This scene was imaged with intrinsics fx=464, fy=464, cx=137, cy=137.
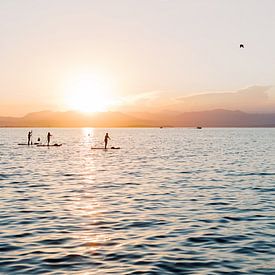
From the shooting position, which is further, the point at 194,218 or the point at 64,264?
the point at 194,218

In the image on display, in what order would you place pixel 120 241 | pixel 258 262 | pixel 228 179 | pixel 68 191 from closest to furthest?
pixel 258 262, pixel 120 241, pixel 68 191, pixel 228 179

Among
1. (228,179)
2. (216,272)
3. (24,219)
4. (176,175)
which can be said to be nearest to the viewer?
(216,272)

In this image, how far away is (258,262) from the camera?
656 inches

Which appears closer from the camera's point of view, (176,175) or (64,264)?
(64,264)

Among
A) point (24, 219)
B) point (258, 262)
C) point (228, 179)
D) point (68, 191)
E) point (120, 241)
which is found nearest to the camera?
point (258, 262)

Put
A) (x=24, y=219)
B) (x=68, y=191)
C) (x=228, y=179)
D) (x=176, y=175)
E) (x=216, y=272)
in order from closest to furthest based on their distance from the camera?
(x=216, y=272), (x=24, y=219), (x=68, y=191), (x=228, y=179), (x=176, y=175)

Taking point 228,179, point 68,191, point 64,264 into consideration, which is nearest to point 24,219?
point 64,264

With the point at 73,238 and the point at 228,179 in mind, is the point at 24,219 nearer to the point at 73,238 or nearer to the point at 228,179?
the point at 73,238

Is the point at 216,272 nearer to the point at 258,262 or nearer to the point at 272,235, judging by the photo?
the point at 258,262

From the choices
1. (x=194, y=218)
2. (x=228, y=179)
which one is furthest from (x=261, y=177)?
(x=194, y=218)

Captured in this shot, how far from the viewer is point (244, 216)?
2472cm

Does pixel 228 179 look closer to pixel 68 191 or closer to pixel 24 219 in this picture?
pixel 68 191

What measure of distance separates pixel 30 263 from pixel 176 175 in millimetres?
32171

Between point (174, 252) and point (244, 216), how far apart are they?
818cm
